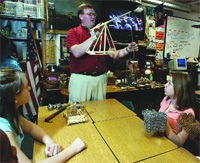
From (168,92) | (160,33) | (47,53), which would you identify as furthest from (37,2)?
(160,33)

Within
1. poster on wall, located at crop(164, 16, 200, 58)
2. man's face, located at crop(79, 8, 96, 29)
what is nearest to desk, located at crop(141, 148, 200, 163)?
man's face, located at crop(79, 8, 96, 29)

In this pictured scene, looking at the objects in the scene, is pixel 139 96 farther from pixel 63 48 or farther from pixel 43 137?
pixel 43 137

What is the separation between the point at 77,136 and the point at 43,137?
10.3 inches

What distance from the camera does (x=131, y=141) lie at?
1.13 m

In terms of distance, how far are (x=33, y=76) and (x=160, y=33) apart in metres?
3.93

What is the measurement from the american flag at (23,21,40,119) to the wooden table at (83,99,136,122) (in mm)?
1419

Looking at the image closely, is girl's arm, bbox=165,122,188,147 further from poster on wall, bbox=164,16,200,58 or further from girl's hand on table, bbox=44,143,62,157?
poster on wall, bbox=164,16,200,58

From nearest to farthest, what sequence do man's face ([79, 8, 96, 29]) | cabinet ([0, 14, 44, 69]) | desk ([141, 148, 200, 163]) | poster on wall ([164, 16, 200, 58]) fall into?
desk ([141, 148, 200, 163]) → man's face ([79, 8, 96, 29]) → cabinet ([0, 14, 44, 69]) → poster on wall ([164, 16, 200, 58])

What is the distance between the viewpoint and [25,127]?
1.21 m

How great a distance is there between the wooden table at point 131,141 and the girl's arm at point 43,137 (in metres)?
0.39

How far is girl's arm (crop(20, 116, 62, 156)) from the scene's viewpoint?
0.98 meters

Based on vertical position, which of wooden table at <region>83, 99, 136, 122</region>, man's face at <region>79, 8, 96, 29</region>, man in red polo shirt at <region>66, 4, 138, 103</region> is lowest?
wooden table at <region>83, 99, 136, 122</region>

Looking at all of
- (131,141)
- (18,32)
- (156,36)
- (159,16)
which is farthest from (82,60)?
(156,36)

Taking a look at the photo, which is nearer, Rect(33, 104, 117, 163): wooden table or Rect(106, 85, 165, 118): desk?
Rect(33, 104, 117, 163): wooden table
